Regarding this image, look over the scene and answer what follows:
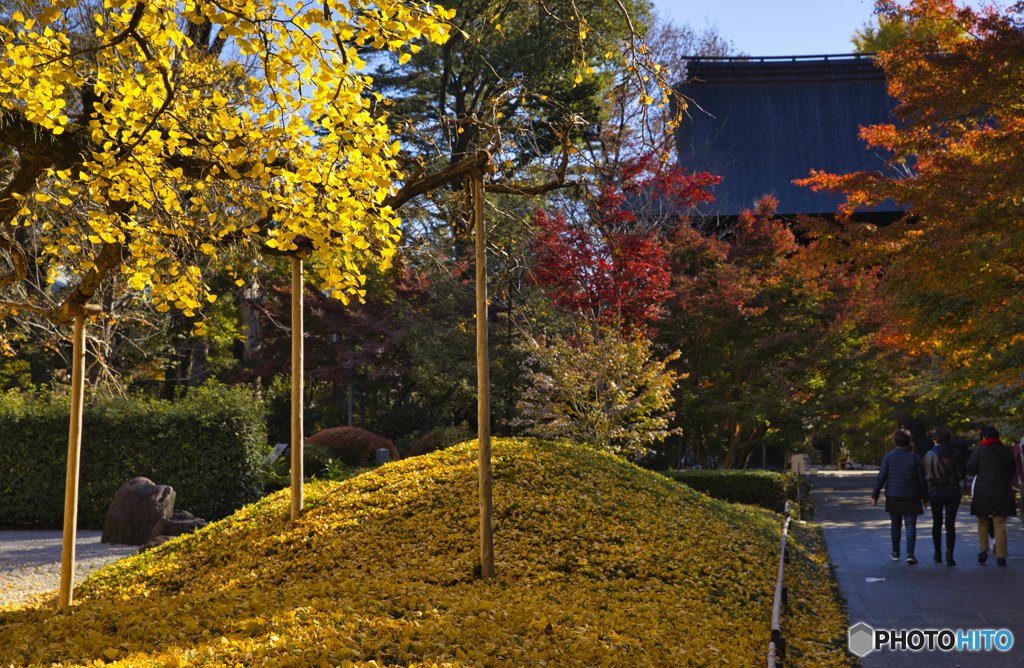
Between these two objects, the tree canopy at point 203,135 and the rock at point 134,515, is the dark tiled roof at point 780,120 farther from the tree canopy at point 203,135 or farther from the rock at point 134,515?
the tree canopy at point 203,135

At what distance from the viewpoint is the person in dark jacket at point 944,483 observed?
25.9 feet

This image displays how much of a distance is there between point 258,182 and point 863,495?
1574 cm

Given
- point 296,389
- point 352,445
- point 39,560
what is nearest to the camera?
point 296,389

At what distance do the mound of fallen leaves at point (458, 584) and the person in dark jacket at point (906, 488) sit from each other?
103 centimetres

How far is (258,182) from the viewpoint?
6.42 m

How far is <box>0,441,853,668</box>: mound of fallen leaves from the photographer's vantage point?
3773 mm

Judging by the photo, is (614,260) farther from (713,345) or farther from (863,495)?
(863,495)

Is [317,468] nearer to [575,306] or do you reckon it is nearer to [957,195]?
[575,306]

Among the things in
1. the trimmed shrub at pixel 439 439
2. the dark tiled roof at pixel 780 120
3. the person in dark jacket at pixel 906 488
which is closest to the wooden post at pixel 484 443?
Result: the person in dark jacket at pixel 906 488

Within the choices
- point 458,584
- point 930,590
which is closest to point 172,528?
point 458,584

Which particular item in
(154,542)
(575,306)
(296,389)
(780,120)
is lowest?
(154,542)

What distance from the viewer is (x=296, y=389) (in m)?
6.70

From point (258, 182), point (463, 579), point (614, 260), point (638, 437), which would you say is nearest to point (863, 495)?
point (638, 437)

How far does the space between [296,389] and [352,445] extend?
9.06 meters
